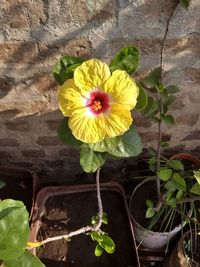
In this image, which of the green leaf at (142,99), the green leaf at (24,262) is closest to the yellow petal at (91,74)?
the green leaf at (142,99)

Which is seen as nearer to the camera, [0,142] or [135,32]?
[135,32]

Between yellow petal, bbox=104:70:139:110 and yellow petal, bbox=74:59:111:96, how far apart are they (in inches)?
0.8

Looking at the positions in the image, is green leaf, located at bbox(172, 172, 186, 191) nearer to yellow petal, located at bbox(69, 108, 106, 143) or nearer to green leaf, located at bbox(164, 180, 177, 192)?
green leaf, located at bbox(164, 180, 177, 192)

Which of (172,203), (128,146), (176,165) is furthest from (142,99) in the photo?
(172,203)

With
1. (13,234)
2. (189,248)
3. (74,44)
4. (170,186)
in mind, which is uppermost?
(74,44)

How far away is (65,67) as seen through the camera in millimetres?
1120

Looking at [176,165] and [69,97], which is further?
[176,165]

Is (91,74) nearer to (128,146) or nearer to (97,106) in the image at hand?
(97,106)

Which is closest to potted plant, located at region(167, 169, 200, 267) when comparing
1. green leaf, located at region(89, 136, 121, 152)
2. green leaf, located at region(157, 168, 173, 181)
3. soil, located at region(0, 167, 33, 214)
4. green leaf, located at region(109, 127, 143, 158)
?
green leaf, located at region(157, 168, 173, 181)

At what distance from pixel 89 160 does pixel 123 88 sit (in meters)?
0.30

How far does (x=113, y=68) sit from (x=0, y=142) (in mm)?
839

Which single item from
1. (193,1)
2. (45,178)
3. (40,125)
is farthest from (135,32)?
(45,178)

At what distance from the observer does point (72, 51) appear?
132 centimetres

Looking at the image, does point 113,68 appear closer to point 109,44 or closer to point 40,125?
point 109,44
